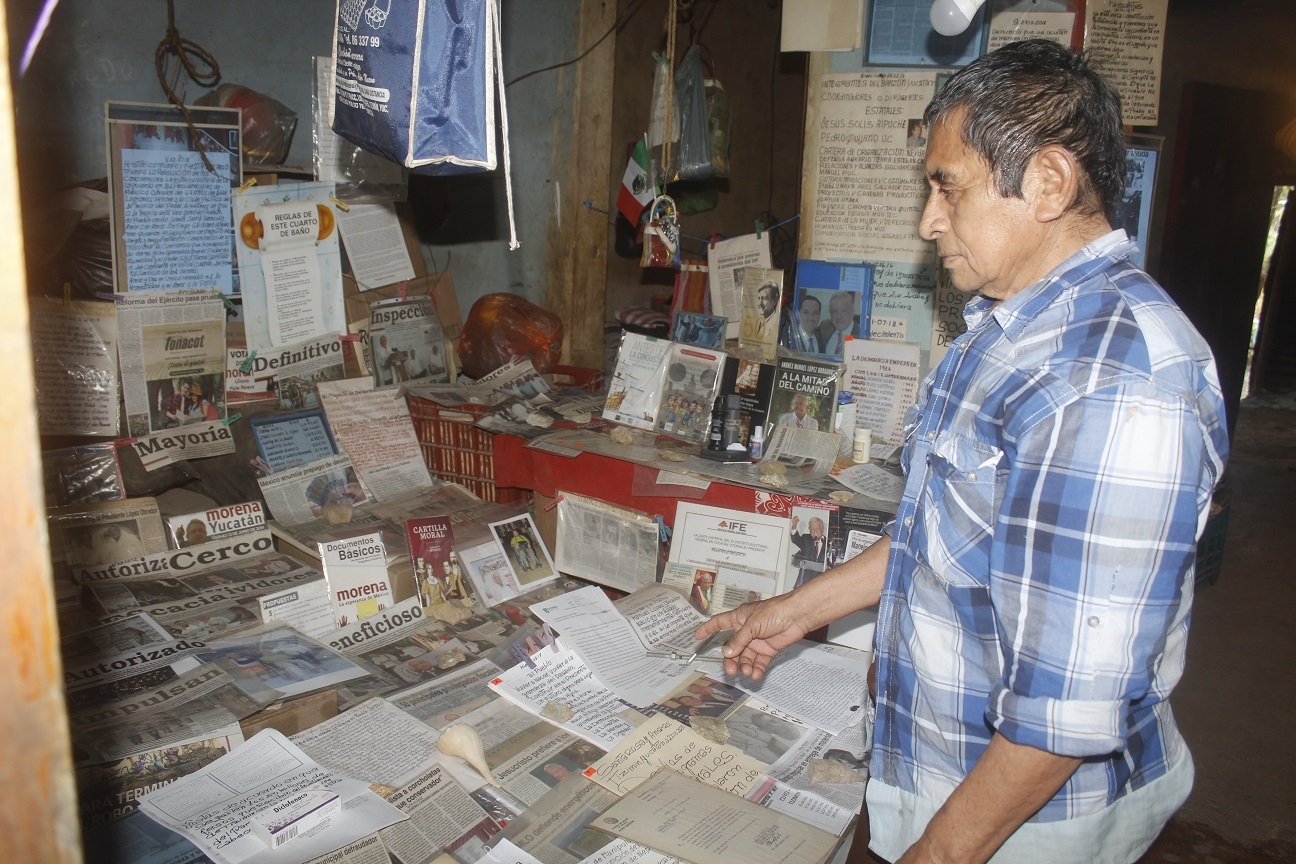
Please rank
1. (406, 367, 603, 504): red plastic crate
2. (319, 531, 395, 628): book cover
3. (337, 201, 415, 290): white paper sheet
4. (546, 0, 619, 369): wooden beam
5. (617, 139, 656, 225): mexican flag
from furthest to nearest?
(546, 0, 619, 369): wooden beam → (617, 139, 656, 225): mexican flag → (337, 201, 415, 290): white paper sheet → (406, 367, 603, 504): red plastic crate → (319, 531, 395, 628): book cover

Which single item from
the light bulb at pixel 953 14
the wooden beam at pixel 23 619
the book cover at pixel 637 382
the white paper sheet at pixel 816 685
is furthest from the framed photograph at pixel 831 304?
the wooden beam at pixel 23 619

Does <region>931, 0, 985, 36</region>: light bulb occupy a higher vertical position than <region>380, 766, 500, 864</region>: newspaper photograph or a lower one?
higher

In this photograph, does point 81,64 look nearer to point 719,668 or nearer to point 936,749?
point 719,668

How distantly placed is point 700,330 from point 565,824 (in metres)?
1.86

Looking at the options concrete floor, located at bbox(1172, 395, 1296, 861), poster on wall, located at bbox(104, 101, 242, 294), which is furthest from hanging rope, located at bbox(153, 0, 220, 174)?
concrete floor, located at bbox(1172, 395, 1296, 861)

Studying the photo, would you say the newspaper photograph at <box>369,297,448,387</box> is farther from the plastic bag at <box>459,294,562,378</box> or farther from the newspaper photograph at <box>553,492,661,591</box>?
the newspaper photograph at <box>553,492,661,591</box>

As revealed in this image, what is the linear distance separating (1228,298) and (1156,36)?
393 cm

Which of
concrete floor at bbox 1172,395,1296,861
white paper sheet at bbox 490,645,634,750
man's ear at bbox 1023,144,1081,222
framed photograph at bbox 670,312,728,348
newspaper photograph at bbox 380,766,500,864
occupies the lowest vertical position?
concrete floor at bbox 1172,395,1296,861

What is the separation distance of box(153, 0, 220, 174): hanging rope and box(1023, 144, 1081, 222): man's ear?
3.06 metres

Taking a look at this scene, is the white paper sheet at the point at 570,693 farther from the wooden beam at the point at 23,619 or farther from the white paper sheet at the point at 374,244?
the white paper sheet at the point at 374,244

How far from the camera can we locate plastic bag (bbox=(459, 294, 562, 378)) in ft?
12.6

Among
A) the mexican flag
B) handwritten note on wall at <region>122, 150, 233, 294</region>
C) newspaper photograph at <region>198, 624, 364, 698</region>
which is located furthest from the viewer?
the mexican flag

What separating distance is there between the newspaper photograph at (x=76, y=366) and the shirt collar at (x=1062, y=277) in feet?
10.0

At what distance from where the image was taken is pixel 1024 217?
112 cm
